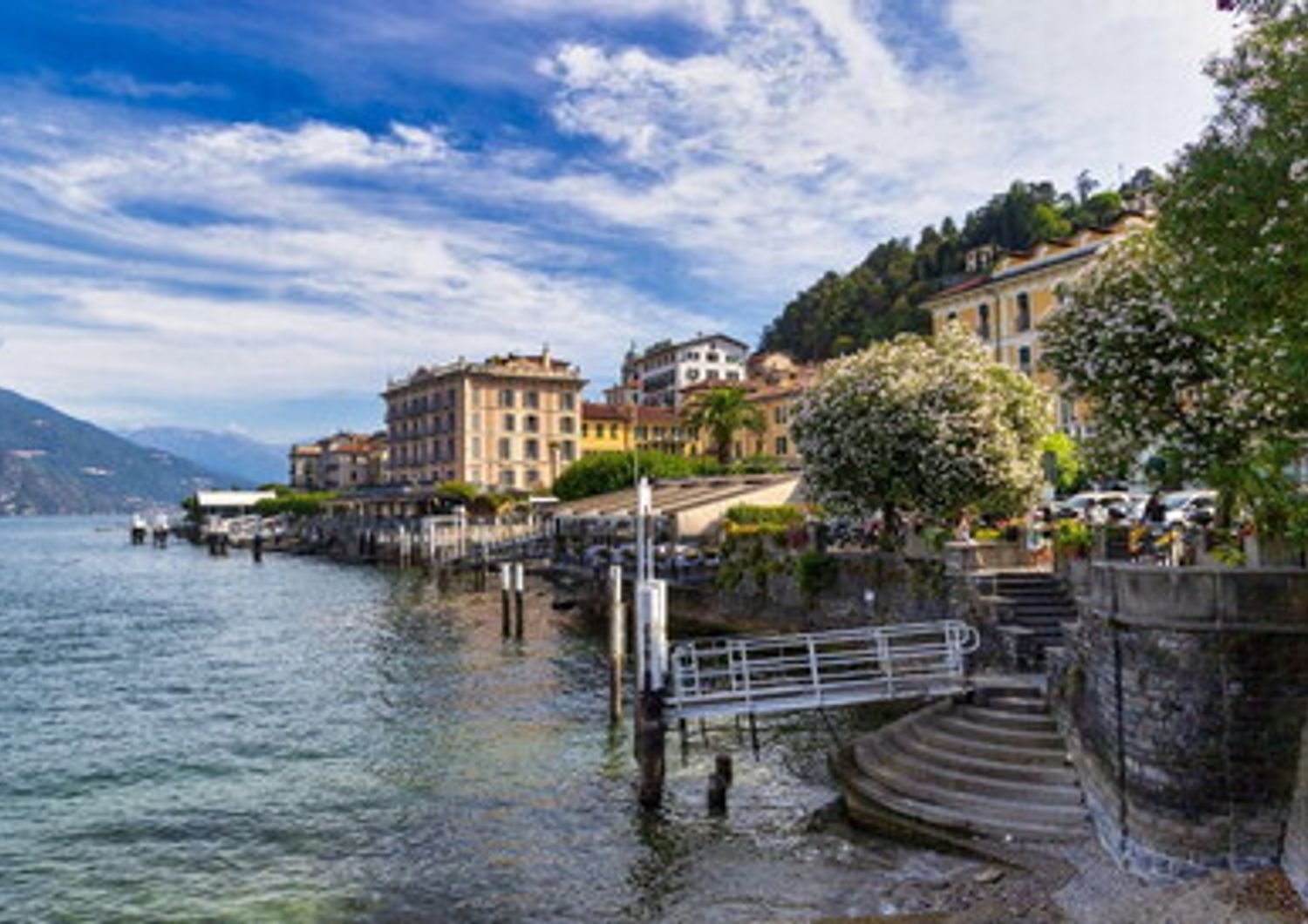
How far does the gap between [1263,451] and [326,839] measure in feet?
49.7

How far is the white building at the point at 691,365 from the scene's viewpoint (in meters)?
142

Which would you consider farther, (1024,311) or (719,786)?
(1024,311)

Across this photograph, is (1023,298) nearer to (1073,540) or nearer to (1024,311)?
(1024,311)

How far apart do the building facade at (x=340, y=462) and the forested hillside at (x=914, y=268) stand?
70.1m

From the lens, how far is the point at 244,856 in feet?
55.6

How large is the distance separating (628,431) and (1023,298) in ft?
231

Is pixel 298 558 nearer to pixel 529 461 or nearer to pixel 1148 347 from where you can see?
pixel 529 461

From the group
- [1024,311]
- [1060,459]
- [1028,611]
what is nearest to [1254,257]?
[1028,611]

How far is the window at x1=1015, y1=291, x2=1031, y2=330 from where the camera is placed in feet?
182

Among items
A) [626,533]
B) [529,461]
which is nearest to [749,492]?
[626,533]

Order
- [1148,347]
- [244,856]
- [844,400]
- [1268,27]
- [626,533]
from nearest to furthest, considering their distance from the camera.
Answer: [1268,27], [244,856], [1148,347], [844,400], [626,533]

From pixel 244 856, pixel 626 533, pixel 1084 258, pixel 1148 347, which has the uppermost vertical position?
pixel 1084 258

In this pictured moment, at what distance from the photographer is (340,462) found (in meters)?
179

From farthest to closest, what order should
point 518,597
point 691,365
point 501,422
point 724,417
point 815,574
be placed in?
point 691,365 → point 501,422 → point 724,417 → point 518,597 → point 815,574
